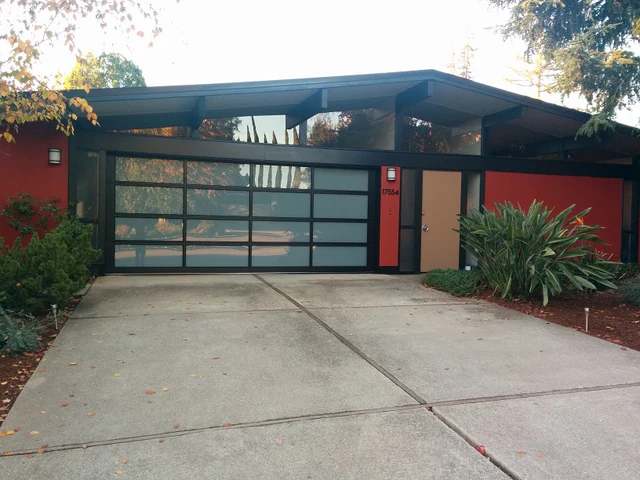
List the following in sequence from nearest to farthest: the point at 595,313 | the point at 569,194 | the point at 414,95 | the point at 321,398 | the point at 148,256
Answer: the point at 321,398, the point at 595,313, the point at 148,256, the point at 414,95, the point at 569,194

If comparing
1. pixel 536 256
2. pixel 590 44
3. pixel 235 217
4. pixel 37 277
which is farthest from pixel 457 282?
pixel 590 44

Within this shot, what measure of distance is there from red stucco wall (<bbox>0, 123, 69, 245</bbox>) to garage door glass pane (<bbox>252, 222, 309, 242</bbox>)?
350cm

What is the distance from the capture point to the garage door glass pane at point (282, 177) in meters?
9.74

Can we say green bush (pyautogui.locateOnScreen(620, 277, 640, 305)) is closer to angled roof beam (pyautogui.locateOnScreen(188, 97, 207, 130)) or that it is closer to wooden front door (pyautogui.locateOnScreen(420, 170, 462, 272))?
wooden front door (pyautogui.locateOnScreen(420, 170, 462, 272))

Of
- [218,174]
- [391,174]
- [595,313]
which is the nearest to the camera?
[595,313]

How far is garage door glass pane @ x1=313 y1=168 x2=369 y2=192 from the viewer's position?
10102 millimetres

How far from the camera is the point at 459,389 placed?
3777mm

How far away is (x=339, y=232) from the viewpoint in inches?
404

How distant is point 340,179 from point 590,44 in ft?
20.4

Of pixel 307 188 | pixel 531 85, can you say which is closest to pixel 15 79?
pixel 307 188

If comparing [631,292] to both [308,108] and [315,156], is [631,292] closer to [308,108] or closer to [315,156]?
[315,156]

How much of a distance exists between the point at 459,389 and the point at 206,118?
741 centimetres

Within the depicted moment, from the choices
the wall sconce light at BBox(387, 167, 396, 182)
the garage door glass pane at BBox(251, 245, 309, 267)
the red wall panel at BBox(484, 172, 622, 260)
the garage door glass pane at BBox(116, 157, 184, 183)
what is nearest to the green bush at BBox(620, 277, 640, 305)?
the red wall panel at BBox(484, 172, 622, 260)

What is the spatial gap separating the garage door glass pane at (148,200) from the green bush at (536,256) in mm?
5591
